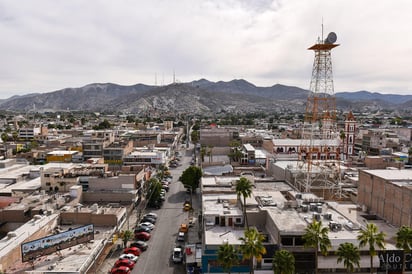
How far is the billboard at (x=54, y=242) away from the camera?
3017 centimetres

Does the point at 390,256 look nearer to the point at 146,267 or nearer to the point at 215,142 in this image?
the point at 146,267

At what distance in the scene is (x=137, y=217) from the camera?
48.6 meters

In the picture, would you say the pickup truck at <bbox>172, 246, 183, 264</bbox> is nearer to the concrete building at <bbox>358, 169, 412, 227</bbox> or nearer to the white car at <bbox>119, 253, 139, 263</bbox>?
the white car at <bbox>119, 253, 139, 263</bbox>

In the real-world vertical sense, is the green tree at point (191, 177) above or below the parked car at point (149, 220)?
above

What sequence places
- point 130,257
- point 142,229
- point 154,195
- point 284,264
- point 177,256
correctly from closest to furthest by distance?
point 284,264 → point 130,257 → point 177,256 → point 142,229 → point 154,195

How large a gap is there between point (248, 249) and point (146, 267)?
14.9 metres

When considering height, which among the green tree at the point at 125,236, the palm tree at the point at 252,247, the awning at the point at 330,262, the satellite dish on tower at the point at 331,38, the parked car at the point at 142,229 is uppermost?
the satellite dish on tower at the point at 331,38

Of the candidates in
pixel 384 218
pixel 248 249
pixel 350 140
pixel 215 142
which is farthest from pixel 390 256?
pixel 215 142

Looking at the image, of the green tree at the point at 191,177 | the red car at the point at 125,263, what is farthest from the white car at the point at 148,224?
the green tree at the point at 191,177

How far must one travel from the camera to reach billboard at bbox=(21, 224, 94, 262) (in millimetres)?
30172

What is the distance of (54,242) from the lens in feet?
106

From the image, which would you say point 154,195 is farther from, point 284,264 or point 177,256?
point 284,264

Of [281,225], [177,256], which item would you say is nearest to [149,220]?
[177,256]

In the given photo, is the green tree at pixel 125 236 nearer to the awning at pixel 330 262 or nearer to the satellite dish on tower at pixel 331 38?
the awning at pixel 330 262
